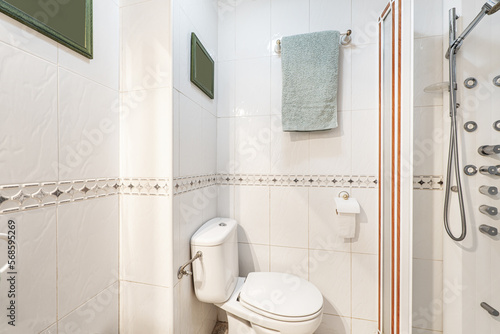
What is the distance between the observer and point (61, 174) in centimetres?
70

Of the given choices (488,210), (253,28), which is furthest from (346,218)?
(253,28)

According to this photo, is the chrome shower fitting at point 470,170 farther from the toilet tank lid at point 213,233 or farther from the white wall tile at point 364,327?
the toilet tank lid at point 213,233

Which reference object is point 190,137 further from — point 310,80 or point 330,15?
point 330,15

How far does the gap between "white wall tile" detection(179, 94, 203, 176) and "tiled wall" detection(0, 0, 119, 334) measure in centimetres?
29

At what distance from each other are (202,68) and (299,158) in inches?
32.6

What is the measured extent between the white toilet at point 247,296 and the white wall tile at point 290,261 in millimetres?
176

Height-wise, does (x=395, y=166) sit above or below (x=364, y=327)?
above

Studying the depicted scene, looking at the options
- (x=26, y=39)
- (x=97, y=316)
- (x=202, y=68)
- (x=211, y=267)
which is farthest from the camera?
(x=202, y=68)

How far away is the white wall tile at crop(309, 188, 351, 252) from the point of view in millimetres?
1341

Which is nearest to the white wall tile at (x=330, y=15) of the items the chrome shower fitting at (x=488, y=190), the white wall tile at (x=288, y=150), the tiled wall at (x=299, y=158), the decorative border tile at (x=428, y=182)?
the tiled wall at (x=299, y=158)

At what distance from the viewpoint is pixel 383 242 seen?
3.98 ft

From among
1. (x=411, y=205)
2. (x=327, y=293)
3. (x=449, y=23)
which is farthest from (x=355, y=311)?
(x=449, y=23)

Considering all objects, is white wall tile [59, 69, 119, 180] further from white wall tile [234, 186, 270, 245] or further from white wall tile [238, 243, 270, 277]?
white wall tile [238, 243, 270, 277]

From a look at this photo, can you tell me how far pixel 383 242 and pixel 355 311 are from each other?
50 cm
